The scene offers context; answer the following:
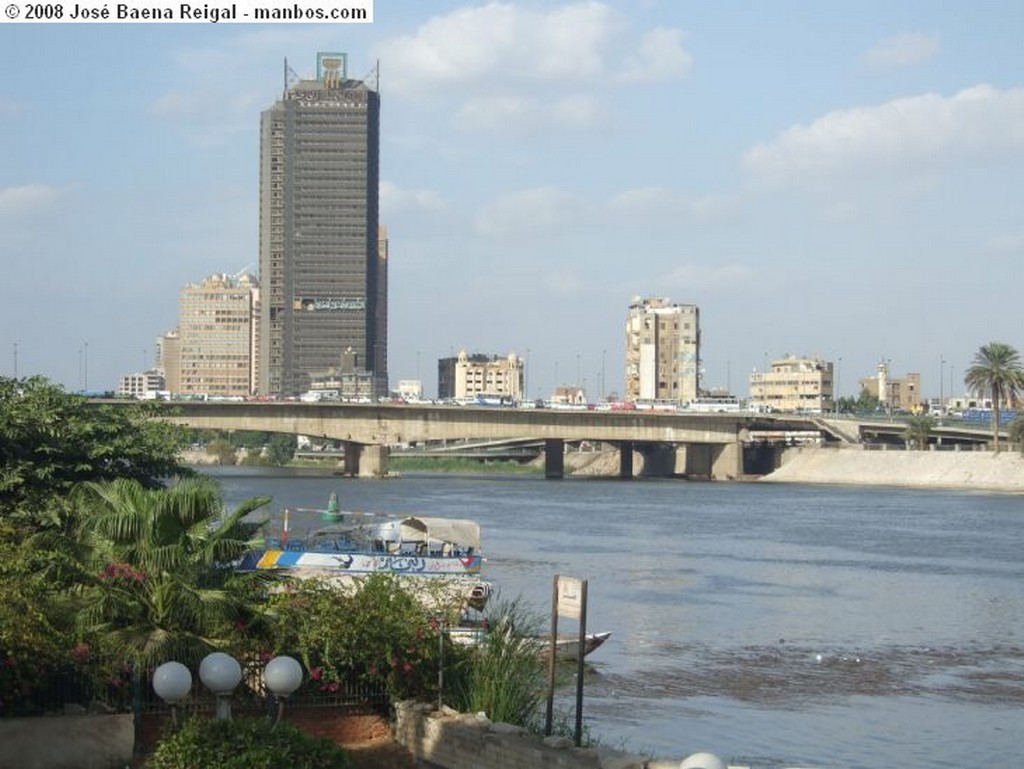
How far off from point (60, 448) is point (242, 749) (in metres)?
22.8

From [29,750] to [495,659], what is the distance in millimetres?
6955

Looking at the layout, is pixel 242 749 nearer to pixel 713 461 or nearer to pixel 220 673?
pixel 220 673

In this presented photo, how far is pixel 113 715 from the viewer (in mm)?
22109

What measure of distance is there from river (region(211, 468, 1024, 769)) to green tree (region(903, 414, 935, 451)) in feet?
194

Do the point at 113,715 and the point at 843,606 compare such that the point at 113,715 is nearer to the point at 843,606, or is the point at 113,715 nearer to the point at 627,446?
the point at 843,606

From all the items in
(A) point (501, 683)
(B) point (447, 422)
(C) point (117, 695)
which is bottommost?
(A) point (501, 683)

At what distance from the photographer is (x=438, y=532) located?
51.1 m

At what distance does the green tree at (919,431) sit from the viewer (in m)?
179

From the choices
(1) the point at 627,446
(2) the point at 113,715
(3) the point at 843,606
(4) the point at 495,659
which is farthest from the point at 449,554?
(1) the point at 627,446

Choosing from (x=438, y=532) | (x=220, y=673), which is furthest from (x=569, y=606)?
(x=438, y=532)

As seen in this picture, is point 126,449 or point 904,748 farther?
point 126,449

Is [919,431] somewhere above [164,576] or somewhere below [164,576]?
above

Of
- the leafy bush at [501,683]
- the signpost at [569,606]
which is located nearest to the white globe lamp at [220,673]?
the signpost at [569,606]

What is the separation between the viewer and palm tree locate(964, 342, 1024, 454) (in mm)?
167625
